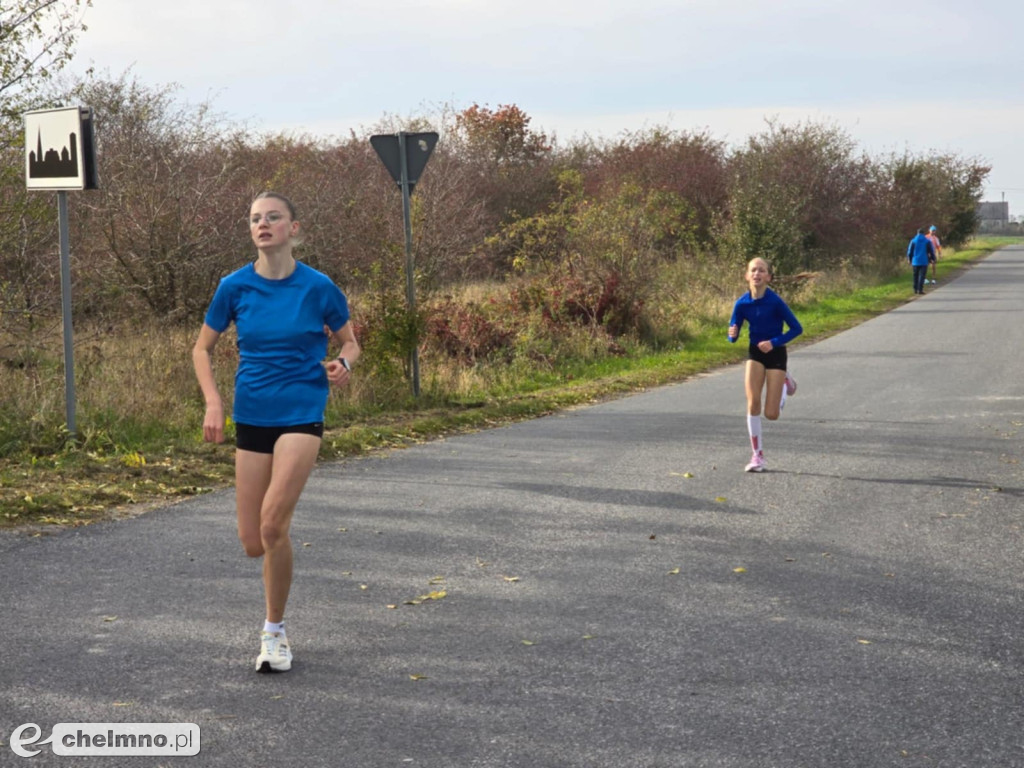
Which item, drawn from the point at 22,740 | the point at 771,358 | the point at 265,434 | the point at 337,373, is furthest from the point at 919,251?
the point at 22,740

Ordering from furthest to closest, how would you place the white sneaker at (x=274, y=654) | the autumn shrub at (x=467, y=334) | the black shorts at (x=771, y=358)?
the autumn shrub at (x=467, y=334) → the black shorts at (x=771, y=358) → the white sneaker at (x=274, y=654)

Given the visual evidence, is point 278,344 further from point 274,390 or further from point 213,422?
point 213,422

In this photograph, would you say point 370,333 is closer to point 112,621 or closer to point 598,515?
point 598,515

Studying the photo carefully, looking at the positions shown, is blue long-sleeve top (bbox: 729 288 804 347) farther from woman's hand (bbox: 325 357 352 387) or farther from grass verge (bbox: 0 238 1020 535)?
woman's hand (bbox: 325 357 352 387)

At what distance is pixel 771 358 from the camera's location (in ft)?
34.3

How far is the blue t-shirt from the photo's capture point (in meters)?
5.01

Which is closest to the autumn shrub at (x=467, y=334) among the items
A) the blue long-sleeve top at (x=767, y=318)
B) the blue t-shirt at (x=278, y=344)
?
the blue long-sleeve top at (x=767, y=318)

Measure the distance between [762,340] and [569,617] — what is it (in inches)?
197

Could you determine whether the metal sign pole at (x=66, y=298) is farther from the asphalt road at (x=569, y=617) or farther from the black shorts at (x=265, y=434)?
the black shorts at (x=265, y=434)

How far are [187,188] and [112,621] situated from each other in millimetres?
12392

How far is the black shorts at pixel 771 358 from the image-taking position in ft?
34.2

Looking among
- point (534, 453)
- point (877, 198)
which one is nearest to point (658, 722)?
point (534, 453)

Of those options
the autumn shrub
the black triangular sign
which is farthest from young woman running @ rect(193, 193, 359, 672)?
the autumn shrub

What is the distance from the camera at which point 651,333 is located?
72.2 ft
